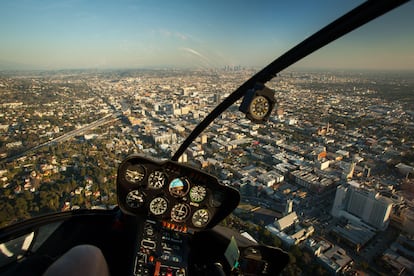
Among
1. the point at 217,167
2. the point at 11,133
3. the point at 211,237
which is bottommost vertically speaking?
the point at 217,167

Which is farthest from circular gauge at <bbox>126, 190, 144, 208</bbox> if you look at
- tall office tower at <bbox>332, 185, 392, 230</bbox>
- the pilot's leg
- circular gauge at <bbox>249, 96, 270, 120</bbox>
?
tall office tower at <bbox>332, 185, 392, 230</bbox>

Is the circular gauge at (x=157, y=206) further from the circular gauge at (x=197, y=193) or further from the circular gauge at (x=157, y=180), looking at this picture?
the circular gauge at (x=197, y=193)

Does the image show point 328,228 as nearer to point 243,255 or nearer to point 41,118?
point 243,255

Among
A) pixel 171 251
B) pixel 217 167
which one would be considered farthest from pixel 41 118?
pixel 171 251

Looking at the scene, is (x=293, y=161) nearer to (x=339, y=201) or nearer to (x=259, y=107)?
(x=339, y=201)

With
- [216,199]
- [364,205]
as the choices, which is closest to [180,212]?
[216,199]

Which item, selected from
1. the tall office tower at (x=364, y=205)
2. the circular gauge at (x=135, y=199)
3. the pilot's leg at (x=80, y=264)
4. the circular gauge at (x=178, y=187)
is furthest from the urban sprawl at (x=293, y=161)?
the pilot's leg at (x=80, y=264)
